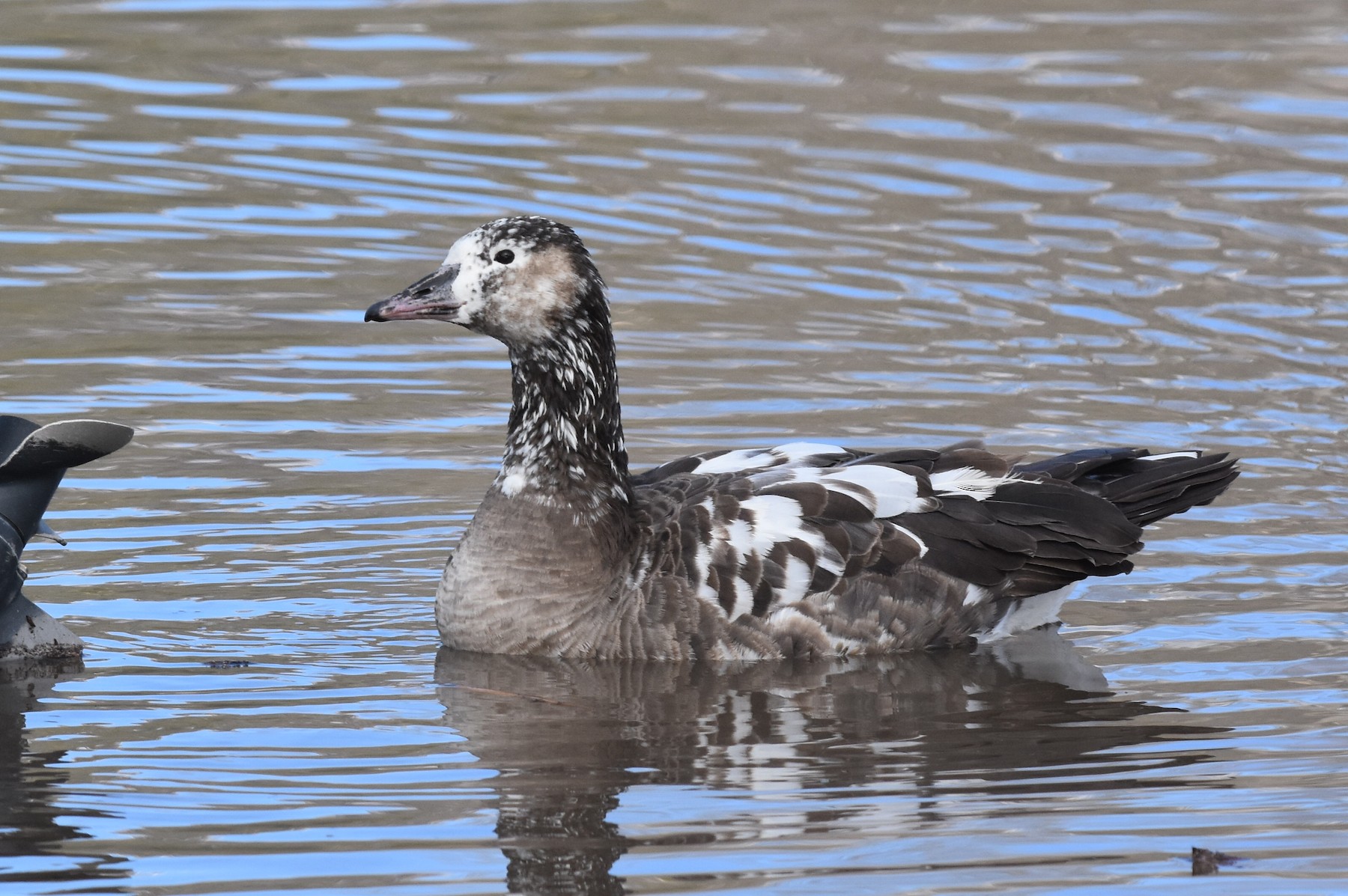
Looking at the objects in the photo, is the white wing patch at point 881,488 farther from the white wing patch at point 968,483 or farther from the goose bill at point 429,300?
the goose bill at point 429,300

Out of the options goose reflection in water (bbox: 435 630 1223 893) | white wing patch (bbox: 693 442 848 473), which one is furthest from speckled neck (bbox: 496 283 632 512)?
goose reflection in water (bbox: 435 630 1223 893)

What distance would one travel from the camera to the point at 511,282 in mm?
10156

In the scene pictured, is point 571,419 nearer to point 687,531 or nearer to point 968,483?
point 687,531

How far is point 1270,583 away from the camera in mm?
10914

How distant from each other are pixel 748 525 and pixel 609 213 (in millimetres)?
7754

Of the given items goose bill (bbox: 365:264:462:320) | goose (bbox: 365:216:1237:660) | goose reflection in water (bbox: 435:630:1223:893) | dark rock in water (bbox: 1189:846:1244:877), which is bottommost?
dark rock in water (bbox: 1189:846:1244:877)

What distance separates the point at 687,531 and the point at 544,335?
1075 millimetres

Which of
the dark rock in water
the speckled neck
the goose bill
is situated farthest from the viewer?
the speckled neck

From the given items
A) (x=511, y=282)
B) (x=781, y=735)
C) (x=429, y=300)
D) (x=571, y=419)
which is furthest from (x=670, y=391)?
(x=781, y=735)

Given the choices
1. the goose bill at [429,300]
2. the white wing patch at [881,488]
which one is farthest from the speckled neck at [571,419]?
the white wing patch at [881,488]

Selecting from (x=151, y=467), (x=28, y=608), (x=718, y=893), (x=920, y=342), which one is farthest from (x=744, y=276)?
(x=718, y=893)

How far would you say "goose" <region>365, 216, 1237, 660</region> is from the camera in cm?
1015

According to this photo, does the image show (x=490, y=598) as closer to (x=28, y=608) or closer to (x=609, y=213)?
(x=28, y=608)

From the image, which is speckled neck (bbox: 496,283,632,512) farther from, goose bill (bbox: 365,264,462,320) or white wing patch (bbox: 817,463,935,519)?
white wing patch (bbox: 817,463,935,519)
